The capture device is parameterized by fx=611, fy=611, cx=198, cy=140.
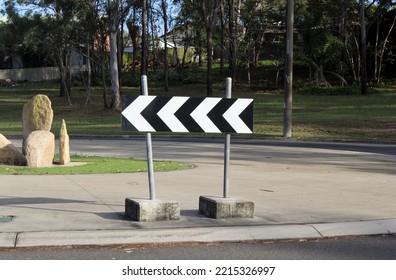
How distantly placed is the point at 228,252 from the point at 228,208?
59.4 inches

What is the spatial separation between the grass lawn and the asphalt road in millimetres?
20280

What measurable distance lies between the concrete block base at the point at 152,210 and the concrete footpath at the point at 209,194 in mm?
111

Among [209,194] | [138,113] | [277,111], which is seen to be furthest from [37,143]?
[277,111]

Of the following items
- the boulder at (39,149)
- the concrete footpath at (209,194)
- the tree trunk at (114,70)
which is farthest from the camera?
the tree trunk at (114,70)

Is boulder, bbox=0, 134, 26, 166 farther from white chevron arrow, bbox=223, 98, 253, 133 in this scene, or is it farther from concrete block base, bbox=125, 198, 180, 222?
white chevron arrow, bbox=223, 98, 253, 133

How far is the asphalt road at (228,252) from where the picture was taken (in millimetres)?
6406

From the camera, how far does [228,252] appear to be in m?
6.66

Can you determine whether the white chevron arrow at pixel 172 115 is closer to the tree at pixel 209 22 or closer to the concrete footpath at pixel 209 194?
the concrete footpath at pixel 209 194

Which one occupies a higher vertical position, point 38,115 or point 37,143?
point 38,115

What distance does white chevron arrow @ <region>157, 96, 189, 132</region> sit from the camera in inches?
318

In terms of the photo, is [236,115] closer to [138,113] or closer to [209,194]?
[138,113]

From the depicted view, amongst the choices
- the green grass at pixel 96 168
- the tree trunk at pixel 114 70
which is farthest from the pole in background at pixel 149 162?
the tree trunk at pixel 114 70

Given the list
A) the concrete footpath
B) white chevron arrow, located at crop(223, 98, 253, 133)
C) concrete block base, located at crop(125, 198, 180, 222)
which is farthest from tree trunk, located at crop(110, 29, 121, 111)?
concrete block base, located at crop(125, 198, 180, 222)

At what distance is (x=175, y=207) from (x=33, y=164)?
814cm
